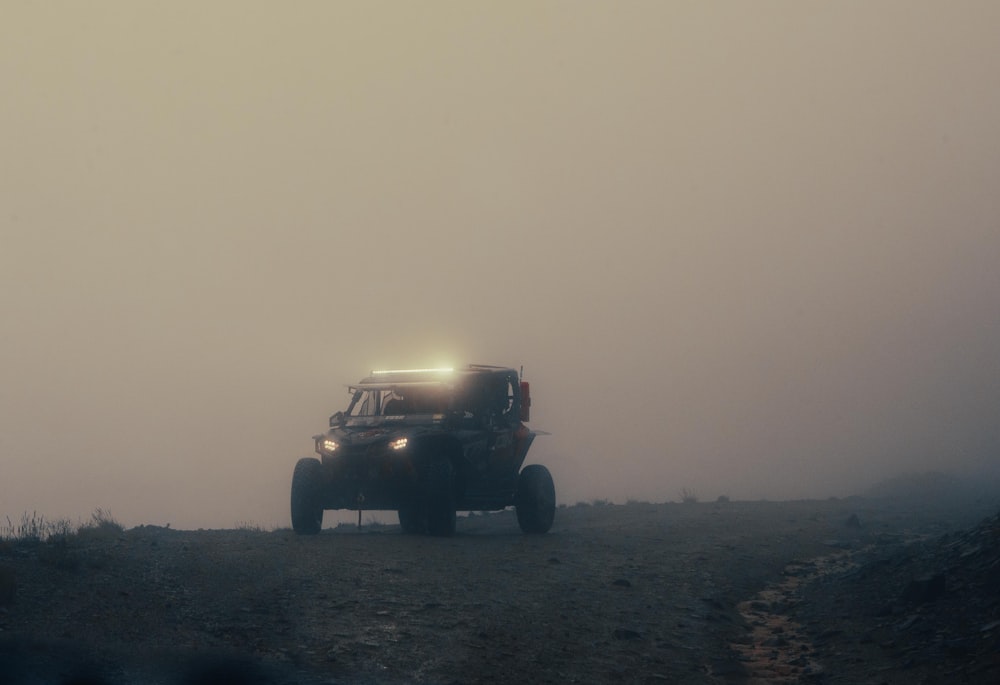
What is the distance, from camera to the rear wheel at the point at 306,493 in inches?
637

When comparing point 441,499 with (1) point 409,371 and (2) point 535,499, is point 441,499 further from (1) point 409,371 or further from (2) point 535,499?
(1) point 409,371

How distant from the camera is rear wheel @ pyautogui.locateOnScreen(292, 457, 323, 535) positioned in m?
16.2

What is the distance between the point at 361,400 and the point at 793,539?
8.78 metres

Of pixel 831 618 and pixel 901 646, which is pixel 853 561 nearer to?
pixel 831 618

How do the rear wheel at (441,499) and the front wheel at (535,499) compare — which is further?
the front wheel at (535,499)

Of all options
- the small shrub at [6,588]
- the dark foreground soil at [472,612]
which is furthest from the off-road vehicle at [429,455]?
the small shrub at [6,588]

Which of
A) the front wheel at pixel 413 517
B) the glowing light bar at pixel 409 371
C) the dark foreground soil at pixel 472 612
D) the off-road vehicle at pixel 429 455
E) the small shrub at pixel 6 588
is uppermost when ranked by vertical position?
the glowing light bar at pixel 409 371

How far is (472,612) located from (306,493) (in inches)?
246

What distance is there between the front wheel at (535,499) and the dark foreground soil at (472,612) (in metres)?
1.55

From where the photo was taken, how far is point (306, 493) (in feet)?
53.1

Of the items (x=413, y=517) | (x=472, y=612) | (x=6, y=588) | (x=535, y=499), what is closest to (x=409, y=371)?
(x=413, y=517)

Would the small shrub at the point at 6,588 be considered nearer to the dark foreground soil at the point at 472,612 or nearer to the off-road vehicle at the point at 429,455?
the dark foreground soil at the point at 472,612

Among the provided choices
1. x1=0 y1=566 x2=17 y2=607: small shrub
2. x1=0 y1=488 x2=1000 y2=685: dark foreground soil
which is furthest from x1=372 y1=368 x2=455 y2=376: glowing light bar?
x1=0 y1=566 x2=17 y2=607: small shrub

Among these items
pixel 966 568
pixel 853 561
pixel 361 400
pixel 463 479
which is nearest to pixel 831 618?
pixel 966 568
